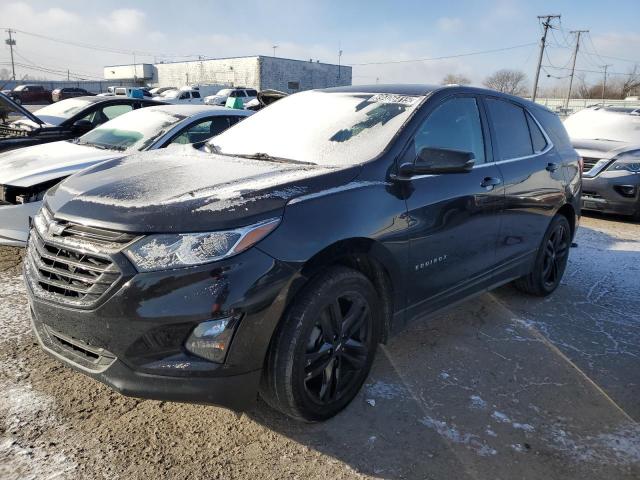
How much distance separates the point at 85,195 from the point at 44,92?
49.0m

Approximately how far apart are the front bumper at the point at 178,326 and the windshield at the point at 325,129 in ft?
3.38

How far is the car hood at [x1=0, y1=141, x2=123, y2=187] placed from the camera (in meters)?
4.62

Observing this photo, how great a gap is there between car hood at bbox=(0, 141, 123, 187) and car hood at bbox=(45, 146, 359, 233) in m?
1.81

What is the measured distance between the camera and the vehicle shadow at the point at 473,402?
2488mm

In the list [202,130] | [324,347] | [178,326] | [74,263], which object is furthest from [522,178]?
[202,130]

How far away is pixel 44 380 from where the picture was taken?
300 cm

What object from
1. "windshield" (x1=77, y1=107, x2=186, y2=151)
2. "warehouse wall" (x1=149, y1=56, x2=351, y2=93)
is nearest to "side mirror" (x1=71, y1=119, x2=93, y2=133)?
"windshield" (x1=77, y1=107, x2=186, y2=151)

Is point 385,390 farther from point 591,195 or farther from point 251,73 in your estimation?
point 251,73

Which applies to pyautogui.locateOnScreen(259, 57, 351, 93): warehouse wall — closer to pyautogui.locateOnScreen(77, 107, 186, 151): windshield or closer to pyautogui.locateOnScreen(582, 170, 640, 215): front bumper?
pyautogui.locateOnScreen(582, 170, 640, 215): front bumper

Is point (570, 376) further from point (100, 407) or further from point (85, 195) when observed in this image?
point (85, 195)

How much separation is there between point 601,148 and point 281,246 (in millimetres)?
7861

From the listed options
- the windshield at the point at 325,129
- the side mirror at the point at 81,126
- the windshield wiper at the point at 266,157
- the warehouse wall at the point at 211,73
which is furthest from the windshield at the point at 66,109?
the warehouse wall at the point at 211,73

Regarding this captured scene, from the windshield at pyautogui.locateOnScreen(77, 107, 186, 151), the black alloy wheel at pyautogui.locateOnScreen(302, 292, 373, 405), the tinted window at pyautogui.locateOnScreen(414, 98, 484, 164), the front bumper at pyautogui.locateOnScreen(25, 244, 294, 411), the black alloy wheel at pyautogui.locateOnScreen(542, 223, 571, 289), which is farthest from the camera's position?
the windshield at pyautogui.locateOnScreen(77, 107, 186, 151)

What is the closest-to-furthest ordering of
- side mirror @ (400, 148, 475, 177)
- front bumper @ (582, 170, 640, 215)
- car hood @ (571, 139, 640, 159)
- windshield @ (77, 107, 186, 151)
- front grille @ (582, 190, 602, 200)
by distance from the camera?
side mirror @ (400, 148, 475, 177), windshield @ (77, 107, 186, 151), front bumper @ (582, 170, 640, 215), front grille @ (582, 190, 602, 200), car hood @ (571, 139, 640, 159)
